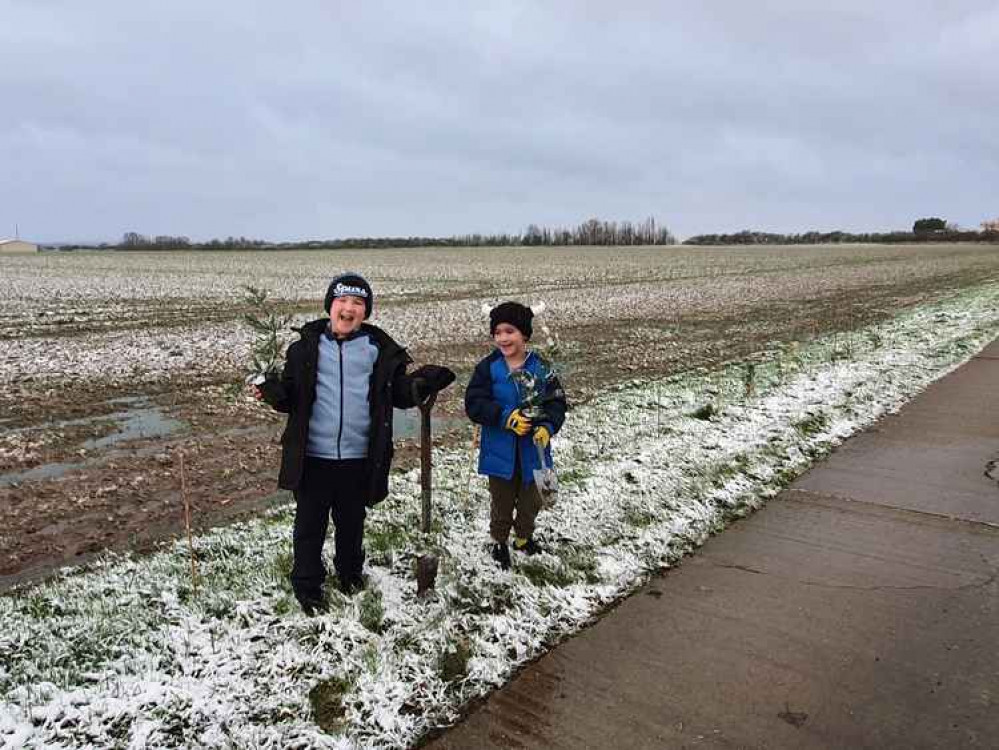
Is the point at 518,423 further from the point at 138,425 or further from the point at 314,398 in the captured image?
the point at 138,425

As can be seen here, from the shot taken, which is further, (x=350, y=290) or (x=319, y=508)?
(x=319, y=508)

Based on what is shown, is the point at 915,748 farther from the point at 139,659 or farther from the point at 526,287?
the point at 526,287

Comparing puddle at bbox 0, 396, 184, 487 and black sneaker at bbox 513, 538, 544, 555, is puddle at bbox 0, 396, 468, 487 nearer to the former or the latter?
puddle at bbox 0, 396, 184, 487

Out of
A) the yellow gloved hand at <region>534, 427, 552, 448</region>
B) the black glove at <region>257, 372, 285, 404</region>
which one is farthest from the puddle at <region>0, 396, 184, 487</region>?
the yellow gloved hand at <region>534, 427, 552, 448</region>

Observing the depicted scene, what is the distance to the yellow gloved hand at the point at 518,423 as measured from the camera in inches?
150

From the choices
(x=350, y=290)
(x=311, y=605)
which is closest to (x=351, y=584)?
(x=311, y=605)

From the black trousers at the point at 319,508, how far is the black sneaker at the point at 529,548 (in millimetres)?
1058

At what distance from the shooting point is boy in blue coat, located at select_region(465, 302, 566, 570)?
154 inches

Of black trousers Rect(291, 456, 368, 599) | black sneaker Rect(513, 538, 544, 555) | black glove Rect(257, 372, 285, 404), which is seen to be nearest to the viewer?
black glove Rect(257, 372, 285, 404)

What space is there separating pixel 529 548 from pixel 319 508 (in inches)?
52.6

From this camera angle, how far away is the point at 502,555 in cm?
424

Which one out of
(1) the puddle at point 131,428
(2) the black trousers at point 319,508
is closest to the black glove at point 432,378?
(2) the black trousers at point 319,508

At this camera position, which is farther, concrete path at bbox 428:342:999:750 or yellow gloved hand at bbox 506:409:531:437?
yellow gloved hand at bbox 506:409:531:437

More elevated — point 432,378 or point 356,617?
point 432,378
